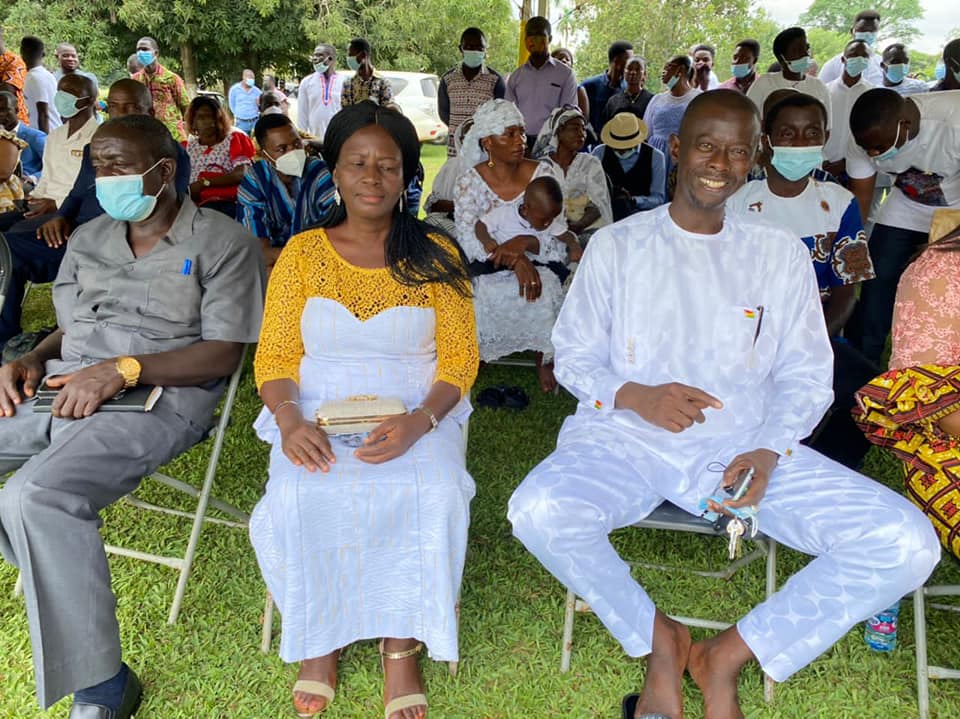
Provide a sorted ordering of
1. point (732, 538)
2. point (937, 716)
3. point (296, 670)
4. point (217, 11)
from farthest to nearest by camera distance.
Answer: point (217, 11) < point (296, 670) < point (937, 716) < point (732, 538)

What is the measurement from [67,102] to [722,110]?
4.84 metres

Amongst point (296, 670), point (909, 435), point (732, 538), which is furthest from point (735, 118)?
point (296, 670)

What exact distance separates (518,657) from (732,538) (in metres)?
0.87

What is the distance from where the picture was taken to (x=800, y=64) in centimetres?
598

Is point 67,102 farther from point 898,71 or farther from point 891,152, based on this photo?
point 898,71

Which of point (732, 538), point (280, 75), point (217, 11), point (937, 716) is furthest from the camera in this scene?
point (280, 75)

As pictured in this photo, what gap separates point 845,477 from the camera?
7.41 ft

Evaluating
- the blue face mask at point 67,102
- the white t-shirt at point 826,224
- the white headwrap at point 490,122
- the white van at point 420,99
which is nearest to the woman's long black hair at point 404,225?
the white t-shirt at point 826,224

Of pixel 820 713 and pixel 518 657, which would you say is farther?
pixel 518 657

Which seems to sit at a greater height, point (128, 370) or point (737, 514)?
point (128, 370)

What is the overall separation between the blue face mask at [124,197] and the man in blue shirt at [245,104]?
11.0 metres

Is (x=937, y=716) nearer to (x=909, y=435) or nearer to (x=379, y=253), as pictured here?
(x=909, y=435)

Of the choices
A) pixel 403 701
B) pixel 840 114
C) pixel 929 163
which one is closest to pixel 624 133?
pixel 840 114

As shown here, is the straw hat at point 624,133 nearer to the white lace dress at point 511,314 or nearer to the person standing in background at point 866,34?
the white lace dress at point 511,314
